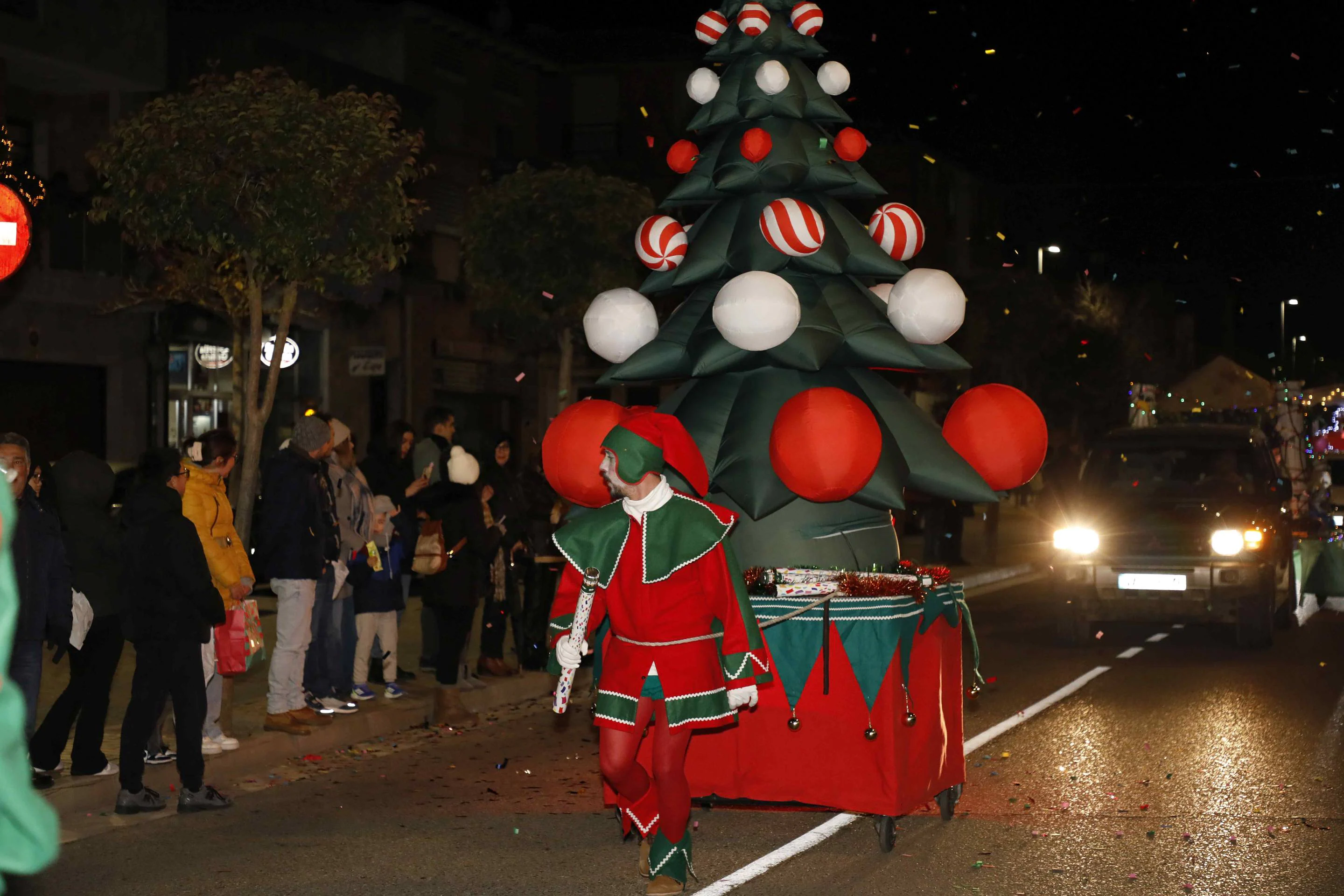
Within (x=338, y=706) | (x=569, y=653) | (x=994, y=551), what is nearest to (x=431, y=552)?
(x=338, y=706)

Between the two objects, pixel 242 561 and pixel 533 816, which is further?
pixel 242 561

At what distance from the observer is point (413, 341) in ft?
111

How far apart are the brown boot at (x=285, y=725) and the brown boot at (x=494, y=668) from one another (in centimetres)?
263

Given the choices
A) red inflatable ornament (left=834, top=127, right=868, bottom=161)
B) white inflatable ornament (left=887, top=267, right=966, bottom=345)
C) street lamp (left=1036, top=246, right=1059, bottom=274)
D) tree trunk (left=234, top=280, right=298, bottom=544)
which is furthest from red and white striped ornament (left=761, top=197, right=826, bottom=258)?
street lamp (left=1036, top=246, right=1059, bottom=274)

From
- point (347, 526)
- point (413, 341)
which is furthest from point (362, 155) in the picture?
point (413, 341)

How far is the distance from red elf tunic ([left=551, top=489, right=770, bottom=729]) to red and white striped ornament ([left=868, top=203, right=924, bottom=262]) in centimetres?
308

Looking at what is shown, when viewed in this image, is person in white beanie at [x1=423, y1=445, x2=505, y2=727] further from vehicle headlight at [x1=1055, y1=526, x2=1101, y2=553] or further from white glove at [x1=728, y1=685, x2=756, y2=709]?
vehicle headlight at [x1=1055, y1=526, x2=1101, y2=553]

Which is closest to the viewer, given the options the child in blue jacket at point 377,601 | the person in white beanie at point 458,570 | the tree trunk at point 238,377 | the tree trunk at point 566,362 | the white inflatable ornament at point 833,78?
the white inflatable ornament at point 833,78

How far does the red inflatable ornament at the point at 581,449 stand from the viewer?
25.9ft

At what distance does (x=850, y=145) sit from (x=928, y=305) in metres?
1.12

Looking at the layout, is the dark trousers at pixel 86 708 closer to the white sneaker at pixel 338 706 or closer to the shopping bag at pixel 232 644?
the shopping bag at pixel 232 644

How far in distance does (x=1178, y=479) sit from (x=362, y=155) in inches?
329

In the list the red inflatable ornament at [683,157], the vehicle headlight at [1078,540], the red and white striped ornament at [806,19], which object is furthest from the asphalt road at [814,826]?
the red and white striped ornament at [806,19]

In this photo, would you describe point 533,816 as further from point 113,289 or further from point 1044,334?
point 1044,334
